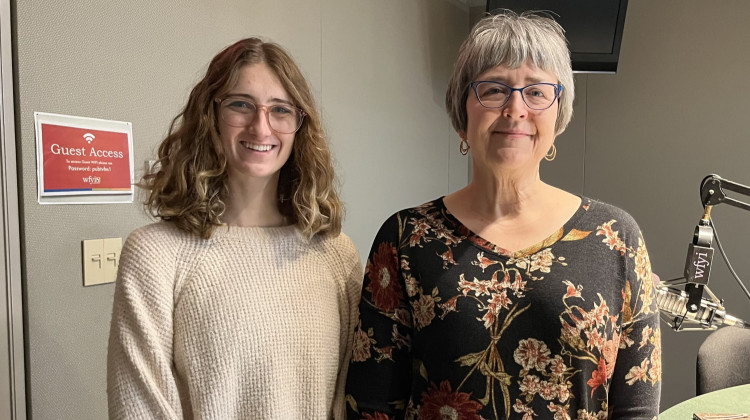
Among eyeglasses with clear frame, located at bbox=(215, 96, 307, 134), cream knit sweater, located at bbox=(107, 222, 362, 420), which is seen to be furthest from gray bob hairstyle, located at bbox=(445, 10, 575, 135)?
cream knit sweater, located at bbox=(107, 222, 362, 420)

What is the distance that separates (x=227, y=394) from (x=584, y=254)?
2.30 ft

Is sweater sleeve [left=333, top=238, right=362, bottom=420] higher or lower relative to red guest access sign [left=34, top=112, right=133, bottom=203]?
lower

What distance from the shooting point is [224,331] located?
1143 mm

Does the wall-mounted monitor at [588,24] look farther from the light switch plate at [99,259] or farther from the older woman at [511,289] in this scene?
the light switch plate at [99,259]

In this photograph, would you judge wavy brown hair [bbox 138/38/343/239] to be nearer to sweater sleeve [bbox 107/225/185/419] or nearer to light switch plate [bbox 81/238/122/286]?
sweater sleeve [bbox 107/225/185/419]

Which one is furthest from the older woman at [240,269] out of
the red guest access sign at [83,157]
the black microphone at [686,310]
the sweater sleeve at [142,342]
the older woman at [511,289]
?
the black microphone at [686,310]

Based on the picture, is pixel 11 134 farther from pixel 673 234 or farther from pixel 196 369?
pixel 673 234

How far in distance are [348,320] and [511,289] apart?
1.25 feet

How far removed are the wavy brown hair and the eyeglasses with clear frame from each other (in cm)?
2

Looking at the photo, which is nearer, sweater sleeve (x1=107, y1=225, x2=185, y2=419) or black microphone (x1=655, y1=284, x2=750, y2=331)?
sweater sleeve (x1=107, y1=225, x2=185, y2=419)

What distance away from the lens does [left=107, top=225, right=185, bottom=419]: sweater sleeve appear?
3.59 feet

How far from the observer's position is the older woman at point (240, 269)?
1.12m

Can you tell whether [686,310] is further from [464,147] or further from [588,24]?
[588,24]

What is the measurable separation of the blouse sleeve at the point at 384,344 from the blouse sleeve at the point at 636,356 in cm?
39
